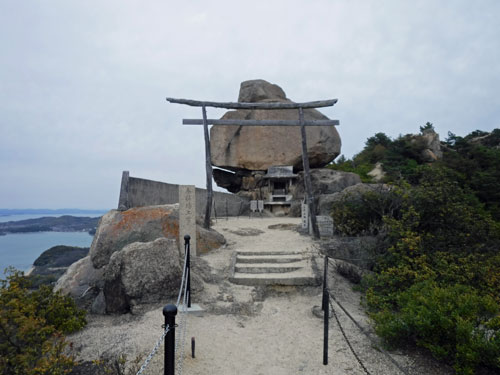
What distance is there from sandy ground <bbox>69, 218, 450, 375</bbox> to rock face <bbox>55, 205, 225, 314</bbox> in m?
0.31

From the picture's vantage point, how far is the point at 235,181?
2314 cm

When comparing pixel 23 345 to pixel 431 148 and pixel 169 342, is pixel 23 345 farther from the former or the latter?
pixel 431 148

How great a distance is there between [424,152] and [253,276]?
2067 centimetres

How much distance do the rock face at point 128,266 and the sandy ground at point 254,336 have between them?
0.31m

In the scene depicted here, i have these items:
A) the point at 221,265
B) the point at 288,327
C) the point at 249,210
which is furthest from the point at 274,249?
the point at 249,210

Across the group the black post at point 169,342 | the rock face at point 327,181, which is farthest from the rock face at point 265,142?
the black post at point 169,342

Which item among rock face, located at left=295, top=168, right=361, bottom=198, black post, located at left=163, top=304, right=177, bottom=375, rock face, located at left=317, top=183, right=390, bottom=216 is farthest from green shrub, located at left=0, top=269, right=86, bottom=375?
rock face, located at left=295, top=168, right=361, bottom=198

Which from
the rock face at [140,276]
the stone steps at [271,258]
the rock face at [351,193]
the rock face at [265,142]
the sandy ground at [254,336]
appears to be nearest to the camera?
the sandy ground at [254,336]

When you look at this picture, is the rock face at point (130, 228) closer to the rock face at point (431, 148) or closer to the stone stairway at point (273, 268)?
the stone stairway at point (273, 268)

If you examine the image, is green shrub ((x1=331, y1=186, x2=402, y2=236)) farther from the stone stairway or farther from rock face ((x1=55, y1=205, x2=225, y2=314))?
rock face ((x1=55, y1=205, x2=225, y2=314))

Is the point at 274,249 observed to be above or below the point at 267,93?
below

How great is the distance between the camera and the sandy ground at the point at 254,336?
3.64 m

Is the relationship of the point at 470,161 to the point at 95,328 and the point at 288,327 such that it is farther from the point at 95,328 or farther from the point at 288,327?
the point at 95,328

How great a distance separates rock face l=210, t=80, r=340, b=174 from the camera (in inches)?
791
